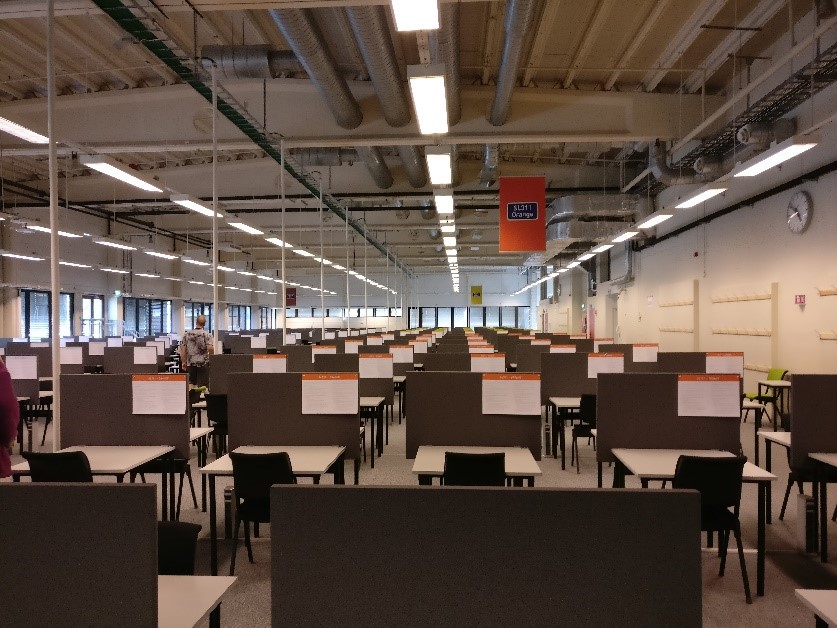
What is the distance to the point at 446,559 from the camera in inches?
47.9

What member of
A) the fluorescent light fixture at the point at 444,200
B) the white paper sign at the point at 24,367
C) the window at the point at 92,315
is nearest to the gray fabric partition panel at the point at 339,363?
the white paper sign at the point at 24,367

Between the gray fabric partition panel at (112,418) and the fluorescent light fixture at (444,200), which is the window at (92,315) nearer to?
the fluorescent light fixture at (444,200)

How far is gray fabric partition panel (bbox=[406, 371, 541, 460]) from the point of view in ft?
12.3

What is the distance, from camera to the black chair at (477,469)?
10.4 ft

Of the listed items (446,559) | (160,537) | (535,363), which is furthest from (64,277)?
(446,559)

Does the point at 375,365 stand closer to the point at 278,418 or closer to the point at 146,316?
the point at 278,418

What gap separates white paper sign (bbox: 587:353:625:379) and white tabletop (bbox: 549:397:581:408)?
0.32m

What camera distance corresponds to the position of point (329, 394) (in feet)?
12.8

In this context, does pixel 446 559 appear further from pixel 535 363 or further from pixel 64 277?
pixel 64 277

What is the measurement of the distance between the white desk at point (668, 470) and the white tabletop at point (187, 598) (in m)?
2.27

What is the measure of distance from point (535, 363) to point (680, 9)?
4750 mm

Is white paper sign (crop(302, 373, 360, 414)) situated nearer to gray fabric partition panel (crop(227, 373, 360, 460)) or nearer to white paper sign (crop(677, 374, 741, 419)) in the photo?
gray fabric partition panel (crop(227, 373, 360, 460))

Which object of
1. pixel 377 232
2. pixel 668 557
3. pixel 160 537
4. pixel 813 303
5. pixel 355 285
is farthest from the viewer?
pixel 355 285

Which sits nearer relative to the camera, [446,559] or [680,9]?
[446,559]
